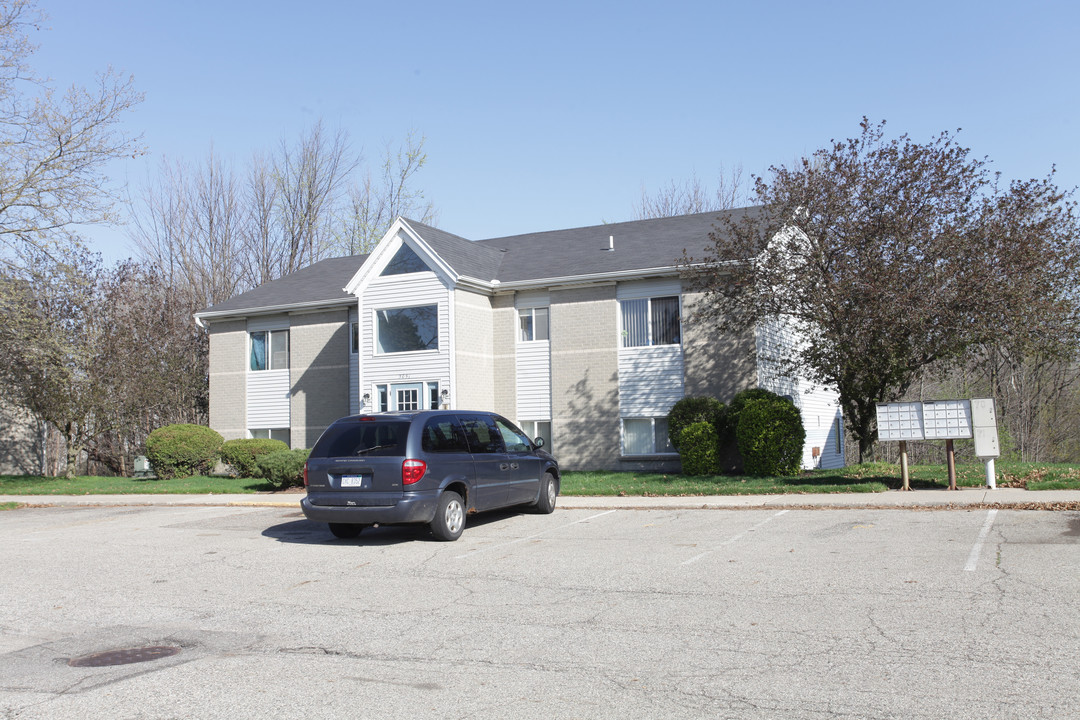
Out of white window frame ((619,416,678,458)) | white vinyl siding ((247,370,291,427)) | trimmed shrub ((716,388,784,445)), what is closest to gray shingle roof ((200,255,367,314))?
white vinyl siding ((247,370,291,427))

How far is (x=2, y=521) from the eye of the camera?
16.2 m

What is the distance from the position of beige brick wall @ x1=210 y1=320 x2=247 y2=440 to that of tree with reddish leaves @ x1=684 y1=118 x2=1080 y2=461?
1637 centimetres

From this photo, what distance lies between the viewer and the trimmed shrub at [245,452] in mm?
24516

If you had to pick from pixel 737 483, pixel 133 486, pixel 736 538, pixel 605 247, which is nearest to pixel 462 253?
pixel 605 247

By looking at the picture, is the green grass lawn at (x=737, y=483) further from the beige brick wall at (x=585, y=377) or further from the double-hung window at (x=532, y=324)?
the double-hung window at (x=532, y=324)

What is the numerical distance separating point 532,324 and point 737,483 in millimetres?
9250

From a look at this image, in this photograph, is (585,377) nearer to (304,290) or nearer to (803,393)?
(803,393)

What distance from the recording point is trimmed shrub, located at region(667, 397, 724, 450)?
2162cm

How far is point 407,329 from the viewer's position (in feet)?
82.2

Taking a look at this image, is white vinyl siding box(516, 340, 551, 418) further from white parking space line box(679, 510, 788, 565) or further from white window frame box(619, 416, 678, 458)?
white parking space line box(679, 510, 788, 565)

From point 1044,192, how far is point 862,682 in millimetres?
16085

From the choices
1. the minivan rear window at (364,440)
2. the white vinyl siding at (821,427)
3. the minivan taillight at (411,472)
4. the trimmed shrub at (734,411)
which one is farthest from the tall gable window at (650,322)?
the minivan taillight at (411,472)

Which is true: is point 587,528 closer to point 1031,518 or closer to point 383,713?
point 1031,518

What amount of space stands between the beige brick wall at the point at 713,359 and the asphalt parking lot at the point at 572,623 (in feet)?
34.9
